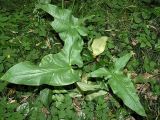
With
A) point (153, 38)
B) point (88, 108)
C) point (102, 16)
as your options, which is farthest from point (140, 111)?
point (102, 16)

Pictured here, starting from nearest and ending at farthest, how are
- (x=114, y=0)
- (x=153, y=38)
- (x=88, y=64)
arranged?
1. (x=88, y=64)
2. (x=153, y=38)
3. (x=114, y=0)

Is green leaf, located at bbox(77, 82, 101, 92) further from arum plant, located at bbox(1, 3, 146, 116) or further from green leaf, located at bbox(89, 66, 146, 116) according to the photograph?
green leaf, located at bbox(89, 66, 146, 116)

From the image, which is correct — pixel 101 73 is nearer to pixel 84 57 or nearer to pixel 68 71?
pixel 68 71

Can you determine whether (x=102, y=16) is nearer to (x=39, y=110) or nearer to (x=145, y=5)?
(x=145, y=5)

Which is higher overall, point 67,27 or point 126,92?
point 67,27

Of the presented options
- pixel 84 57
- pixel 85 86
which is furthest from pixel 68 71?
pixel 84 57

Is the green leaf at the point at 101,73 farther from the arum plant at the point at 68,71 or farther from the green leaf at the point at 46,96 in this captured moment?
the green leaf at the point at 46,96

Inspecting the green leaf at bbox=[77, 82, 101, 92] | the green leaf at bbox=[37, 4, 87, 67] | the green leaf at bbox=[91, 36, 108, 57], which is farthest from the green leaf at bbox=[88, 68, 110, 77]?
the green leaf at bbox=[91, 36, 108, 57]
